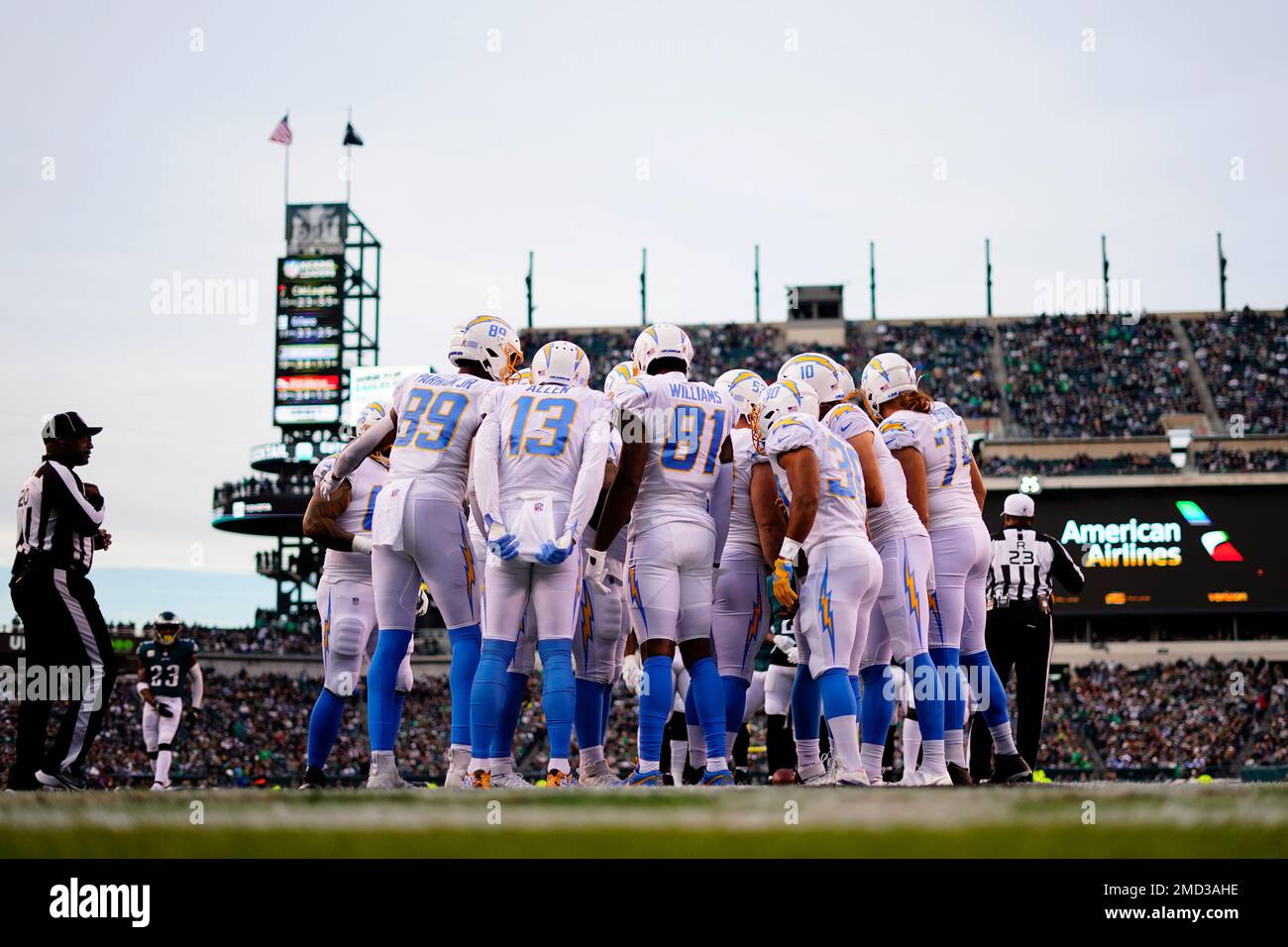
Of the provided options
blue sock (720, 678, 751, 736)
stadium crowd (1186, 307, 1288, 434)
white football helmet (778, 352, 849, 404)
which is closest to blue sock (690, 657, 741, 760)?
blue sock (720, 678, 751, 736)

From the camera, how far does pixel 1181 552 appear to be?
4553 cm

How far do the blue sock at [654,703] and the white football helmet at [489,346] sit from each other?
2.37 m

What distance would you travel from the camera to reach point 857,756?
9109 millimetres

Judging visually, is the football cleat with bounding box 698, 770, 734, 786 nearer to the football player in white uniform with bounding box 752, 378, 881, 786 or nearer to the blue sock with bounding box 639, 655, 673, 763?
the blue sock with bounding box 639, 655, 673, 763

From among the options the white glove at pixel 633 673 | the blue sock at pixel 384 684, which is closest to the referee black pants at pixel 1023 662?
the white glove at pixel 633 673

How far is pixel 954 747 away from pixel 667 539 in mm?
3220

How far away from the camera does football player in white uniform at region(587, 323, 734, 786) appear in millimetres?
9336

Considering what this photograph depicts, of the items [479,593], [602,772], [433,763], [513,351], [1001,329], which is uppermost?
[1001,329]

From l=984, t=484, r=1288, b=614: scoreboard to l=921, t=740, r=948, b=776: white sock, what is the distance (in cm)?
3663

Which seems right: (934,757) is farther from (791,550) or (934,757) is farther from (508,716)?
(508,716)
